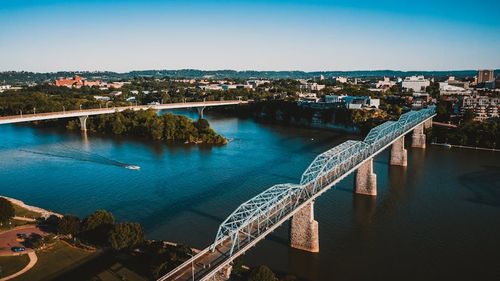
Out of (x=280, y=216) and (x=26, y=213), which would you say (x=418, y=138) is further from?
(x=26, y=213)

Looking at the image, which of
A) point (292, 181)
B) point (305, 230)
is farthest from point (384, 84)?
point (305, 230)

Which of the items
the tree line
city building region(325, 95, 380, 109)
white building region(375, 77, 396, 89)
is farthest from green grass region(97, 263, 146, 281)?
white building region(375, 77, 396, 89)

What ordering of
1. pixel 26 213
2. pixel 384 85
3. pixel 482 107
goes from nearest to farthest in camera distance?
pixel 26 213, pixel 482 107, pixel 384 85

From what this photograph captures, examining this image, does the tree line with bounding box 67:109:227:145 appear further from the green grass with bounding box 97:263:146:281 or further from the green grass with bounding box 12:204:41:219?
the green grass with bounding box 97:263:146:281

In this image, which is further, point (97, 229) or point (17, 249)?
point (97, 229)

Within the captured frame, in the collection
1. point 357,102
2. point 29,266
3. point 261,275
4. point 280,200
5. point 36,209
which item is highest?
point 357,102

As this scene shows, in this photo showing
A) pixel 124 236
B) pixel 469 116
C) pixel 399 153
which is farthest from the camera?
pixel 469 116

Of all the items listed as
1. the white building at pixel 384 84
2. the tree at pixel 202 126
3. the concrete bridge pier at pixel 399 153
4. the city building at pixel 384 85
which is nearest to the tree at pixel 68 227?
the concrete bridge pier at pixel 399 153
